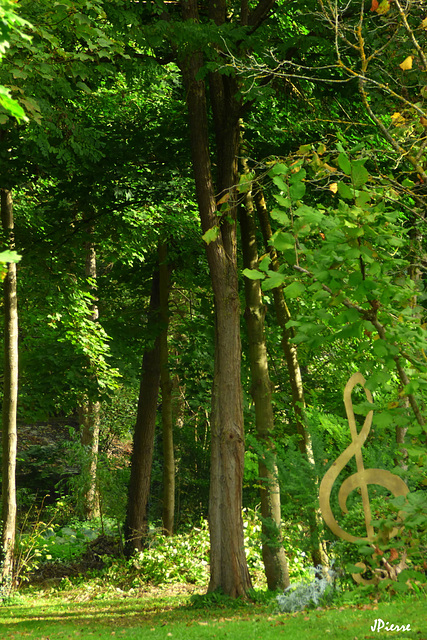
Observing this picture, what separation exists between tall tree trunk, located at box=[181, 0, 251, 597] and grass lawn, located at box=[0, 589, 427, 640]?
1.87ft

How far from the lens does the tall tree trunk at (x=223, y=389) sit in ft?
25.9

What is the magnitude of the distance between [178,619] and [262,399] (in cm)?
311

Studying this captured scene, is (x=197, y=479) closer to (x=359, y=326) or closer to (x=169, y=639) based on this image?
(x=169, y=639)

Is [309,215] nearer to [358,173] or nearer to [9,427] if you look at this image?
[358,173]

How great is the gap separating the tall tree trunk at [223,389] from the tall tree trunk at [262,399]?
1.63 ft

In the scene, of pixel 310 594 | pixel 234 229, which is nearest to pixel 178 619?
pixel 310 594

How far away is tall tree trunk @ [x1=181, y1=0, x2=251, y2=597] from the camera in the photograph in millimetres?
7883

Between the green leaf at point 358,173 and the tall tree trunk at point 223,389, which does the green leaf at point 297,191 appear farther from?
the tall tree trunk at point 223,389

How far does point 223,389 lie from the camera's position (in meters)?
8.18

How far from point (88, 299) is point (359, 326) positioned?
11252 mm

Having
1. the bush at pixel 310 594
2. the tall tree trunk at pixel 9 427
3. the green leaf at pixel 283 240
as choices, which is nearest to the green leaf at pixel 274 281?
the green leaf at pixel 283 240

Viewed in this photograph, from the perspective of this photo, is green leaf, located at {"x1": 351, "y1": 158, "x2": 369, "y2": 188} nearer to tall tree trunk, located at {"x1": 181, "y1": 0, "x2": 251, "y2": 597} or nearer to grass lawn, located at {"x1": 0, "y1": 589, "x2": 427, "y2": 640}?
grass lawn, located at {"x1": 0, "y1": 589, "x2": 427, "y2": 640}

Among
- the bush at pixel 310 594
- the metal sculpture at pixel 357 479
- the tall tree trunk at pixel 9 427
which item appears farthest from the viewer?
the tall tree trunk at pixel 9 427

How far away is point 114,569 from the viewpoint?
1262 centimetres
